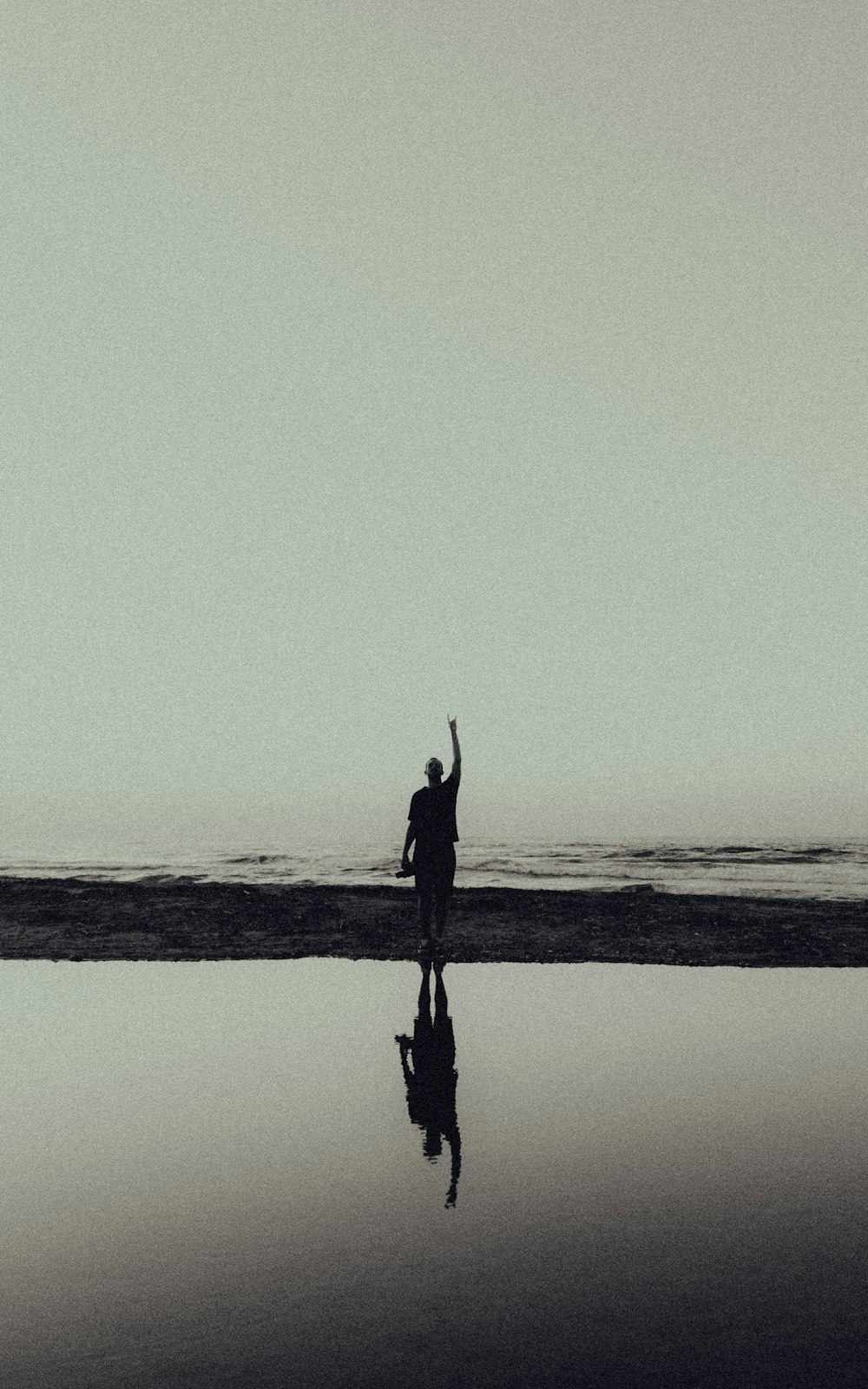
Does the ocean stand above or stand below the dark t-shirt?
below

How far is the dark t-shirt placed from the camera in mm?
11117

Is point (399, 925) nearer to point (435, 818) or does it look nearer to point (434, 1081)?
point (435, 818)

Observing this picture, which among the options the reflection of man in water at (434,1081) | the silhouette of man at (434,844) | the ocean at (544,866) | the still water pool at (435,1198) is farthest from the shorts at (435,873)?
the ocean at (544,866)

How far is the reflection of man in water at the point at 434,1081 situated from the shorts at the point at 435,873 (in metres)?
2.33

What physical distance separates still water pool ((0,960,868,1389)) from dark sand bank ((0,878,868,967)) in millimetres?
3253

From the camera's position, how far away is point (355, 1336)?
3.10 m

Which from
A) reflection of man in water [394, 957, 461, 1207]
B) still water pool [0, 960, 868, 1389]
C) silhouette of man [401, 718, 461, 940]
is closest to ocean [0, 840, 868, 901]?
silhouette of man [401, 718, 461, 940]

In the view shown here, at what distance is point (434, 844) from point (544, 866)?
1993 centimetres

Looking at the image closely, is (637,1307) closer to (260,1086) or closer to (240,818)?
(260,1086)

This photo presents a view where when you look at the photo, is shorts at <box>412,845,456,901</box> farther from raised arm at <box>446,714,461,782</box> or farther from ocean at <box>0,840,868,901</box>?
ocean at <box>0,840,868,901</box>

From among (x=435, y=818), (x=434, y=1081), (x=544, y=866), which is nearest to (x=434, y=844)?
(x=435, y=818)

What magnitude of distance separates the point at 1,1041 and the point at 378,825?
192 feet

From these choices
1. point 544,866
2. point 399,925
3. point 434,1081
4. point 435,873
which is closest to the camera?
point 434,1081

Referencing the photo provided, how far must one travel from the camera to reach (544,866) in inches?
1196
